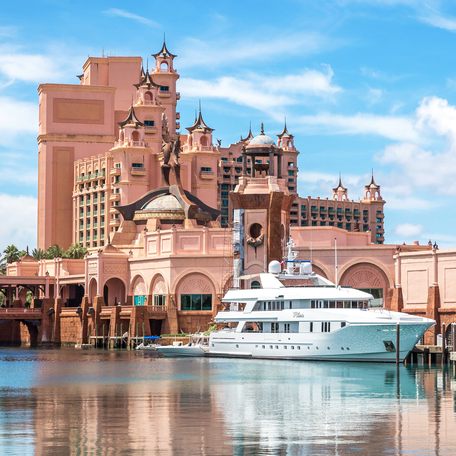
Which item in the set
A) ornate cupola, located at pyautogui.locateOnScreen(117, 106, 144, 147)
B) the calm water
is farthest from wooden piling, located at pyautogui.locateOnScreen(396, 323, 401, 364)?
ornate cupola, located at pyautogui.locateOnScreen(117, 106, 144, 147)

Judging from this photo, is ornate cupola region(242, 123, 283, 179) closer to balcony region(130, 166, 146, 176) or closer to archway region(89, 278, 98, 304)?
archway region(89, 278, 98, 304)

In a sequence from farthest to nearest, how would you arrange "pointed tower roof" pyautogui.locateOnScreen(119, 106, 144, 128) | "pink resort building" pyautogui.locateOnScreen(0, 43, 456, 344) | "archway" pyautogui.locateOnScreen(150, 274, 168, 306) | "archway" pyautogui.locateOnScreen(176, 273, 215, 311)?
"pointed tower roof" pyautogui.locateOnScreen(119, 106, 144, 128) → "archway" pyautogui.locateOnScreen(150, 274, 168, 306) → "archway" pyautogui.locateOnScreen(176, 273, 215, 311) → "pink resort building" pyautogui.locateOnScreen(0, 43, 456, 344)

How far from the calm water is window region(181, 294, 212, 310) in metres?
40.7

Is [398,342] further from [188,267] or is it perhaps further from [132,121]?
[132,121]

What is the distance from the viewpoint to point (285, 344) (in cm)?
10081

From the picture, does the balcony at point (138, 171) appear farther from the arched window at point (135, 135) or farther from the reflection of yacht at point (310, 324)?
the reflection of yacht at point (310, 324)

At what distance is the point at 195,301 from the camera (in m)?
136

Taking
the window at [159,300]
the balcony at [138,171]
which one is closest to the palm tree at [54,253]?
the balcony at [138,171]

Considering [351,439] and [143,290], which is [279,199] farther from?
[351,439]

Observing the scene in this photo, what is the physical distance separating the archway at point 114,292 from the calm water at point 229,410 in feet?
180

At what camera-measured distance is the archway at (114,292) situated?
150m

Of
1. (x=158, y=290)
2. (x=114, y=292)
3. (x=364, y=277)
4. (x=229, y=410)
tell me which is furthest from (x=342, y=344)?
(x=114, y=292)

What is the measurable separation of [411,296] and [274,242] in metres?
19.6

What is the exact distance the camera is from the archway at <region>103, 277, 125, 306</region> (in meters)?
150
